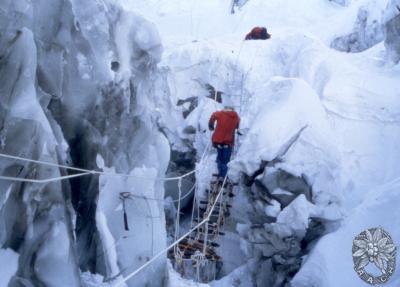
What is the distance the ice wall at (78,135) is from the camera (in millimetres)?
3576

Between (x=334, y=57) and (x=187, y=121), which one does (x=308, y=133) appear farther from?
(x=334, y=57)

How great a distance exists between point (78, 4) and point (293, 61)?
824cm

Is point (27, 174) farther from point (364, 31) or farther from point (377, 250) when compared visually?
point (364, 31)

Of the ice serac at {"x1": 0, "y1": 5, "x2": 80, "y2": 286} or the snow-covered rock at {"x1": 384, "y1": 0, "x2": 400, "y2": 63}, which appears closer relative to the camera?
the ice serac at {"x1": 0, "y1": 5, "x2": 80, "y2": 286}

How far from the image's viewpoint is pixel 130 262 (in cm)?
512

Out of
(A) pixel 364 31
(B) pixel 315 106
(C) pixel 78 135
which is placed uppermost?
(C) pixel 78 135

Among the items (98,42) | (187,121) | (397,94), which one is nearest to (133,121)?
(98,42)

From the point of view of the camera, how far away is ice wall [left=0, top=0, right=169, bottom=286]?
3.58m

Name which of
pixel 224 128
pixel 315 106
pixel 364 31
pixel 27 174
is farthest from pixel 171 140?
pixel 364 31

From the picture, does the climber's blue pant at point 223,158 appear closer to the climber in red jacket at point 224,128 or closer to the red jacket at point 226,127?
the climber in red jacket at point 224,128

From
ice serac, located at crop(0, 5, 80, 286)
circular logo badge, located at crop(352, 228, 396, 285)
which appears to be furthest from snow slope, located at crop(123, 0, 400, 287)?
ice serac, located at crop(0, 5, 80, 286)

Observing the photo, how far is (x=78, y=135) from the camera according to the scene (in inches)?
185

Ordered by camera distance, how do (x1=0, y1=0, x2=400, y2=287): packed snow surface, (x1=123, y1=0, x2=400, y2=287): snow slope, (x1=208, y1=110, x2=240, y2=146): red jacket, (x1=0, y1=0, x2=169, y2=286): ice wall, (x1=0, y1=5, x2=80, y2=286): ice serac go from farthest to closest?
(x1=208, y1=110, x2=240, y2=146): red jacket, (x1=123, y1=0, x2=400, y2=287): snow slope, (x1=0, y1=0, x2=400, y2=287): packed snow surface, (x1=0, y1=0, x2=169, y2=286): ice wall, (x1=0, y1=5, x2=80, y2=286): ice serac

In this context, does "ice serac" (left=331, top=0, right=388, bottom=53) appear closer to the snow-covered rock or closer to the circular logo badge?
the snow-covered rock
